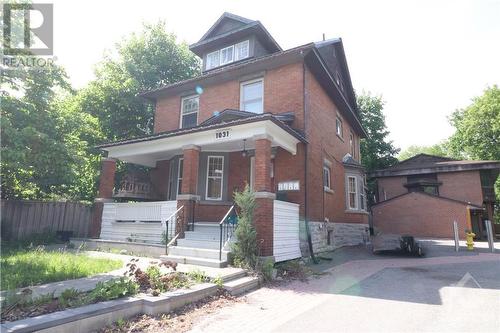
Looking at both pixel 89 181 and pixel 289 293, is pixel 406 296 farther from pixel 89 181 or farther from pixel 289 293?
pixel 89 181

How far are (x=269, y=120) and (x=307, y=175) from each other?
11.4 ft

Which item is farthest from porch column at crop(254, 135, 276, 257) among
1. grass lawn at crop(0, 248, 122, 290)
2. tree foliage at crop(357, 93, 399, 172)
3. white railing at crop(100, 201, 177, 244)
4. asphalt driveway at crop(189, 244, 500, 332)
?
tree foliage at crop(357, 93, 399, 172)

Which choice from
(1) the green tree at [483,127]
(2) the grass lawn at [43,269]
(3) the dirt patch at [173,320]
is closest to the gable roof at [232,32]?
(2) the grass lawn at [43,269]

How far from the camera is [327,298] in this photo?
6754 millimetres

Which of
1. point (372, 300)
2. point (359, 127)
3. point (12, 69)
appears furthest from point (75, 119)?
point (359, 127)

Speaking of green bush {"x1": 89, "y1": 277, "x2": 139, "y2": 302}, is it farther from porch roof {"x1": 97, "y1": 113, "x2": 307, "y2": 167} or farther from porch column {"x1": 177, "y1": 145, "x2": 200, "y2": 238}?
porch roof {"x1": 97, "y1": 113, "x2": 307, "y2": 167}

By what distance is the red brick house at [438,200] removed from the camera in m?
21.8

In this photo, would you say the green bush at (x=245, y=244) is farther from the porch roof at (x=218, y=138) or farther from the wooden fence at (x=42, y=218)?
the wooden fence at (x=42, y=218)

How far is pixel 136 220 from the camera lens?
1231cm

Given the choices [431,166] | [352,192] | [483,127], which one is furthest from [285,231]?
[483,127]

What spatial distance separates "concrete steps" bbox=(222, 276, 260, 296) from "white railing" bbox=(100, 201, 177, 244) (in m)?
4.51

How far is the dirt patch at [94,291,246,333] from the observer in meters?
4.77

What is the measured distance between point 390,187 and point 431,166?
371 centimetres

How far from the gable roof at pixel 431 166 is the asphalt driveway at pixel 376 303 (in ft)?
54.9
